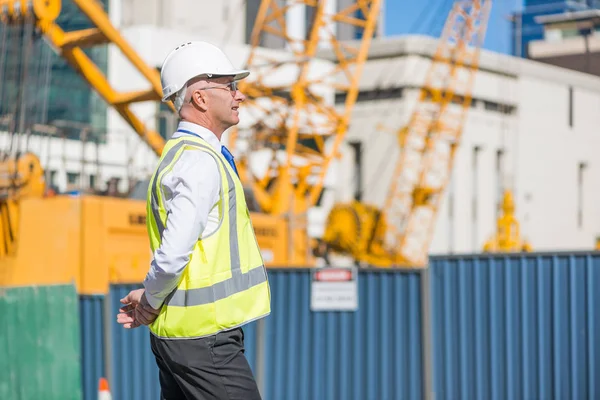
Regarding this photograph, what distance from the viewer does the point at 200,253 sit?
423cm

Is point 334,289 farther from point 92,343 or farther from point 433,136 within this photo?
point 433,136

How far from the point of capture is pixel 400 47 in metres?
63.0

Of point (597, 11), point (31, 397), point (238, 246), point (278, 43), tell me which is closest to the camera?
point (238, 246)

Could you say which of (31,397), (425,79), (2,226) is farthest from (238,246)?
(425,79)

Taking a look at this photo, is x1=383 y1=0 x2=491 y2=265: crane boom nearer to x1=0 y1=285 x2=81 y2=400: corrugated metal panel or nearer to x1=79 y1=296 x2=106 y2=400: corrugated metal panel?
x1=79 y1=296 x2=106 y2=400: corrugated metal panel

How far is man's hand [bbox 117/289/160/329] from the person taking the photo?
4.31 meters

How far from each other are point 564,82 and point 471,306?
35.4m

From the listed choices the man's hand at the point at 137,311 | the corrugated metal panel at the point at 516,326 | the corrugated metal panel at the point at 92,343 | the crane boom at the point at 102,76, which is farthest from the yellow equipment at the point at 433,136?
the man's hand at the point at 137,311

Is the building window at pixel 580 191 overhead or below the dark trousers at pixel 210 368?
overhead

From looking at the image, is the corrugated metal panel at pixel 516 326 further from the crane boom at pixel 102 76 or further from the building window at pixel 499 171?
the building window at pixel 499 171

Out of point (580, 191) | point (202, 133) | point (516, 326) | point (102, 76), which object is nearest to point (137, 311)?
point (202, 133)

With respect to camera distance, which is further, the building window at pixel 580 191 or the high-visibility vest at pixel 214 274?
the building window at pixel 580 191

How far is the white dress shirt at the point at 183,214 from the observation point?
13.4 feet

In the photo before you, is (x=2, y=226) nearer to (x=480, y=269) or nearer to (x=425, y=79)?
(x=480, y=269)
